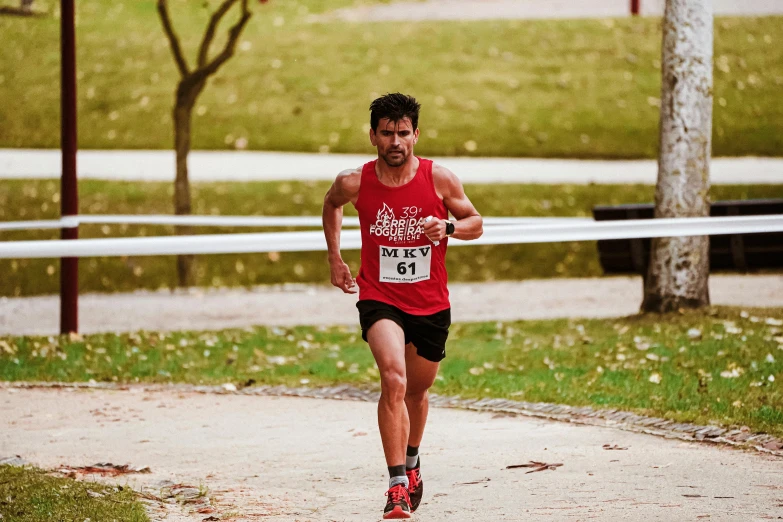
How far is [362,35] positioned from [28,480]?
23489 millimetres

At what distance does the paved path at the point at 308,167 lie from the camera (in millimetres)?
20312

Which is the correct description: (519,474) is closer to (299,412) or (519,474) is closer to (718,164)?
(299,412)

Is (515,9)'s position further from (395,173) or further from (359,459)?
(395,173)

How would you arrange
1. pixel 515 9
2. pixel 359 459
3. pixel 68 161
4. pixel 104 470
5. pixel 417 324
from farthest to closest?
pixel 515 9, pixel 68 161, pixel 359 459, pixel 104 470, pixel 417 324

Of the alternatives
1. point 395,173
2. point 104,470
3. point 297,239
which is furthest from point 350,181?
point 297,239

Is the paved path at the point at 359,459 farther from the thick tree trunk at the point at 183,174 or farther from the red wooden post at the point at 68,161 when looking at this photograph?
the thick tree trunk at the point at 183,174

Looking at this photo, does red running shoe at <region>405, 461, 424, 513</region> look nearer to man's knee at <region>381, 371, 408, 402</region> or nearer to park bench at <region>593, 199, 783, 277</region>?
man's knee at <region>381, 371, 408, 402</region>

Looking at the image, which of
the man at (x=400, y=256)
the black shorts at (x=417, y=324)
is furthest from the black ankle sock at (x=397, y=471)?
the black shorts at (x=417, y=324)

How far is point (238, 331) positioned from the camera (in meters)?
12.0

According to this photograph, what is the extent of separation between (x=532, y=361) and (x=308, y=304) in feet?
14.2

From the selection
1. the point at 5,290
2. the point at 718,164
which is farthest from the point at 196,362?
the point at 718,164

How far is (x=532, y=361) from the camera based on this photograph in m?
10.1

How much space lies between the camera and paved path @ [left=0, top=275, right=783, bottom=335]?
504 inches

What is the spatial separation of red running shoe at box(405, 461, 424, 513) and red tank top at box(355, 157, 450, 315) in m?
0.71
